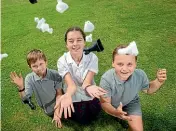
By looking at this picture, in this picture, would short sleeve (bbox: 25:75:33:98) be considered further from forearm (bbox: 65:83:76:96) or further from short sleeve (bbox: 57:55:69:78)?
forearm (bbox: 65:83:76:96)

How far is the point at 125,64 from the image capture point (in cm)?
299

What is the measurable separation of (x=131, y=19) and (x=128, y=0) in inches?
39.1

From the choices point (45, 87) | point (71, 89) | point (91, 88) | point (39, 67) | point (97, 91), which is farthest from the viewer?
point (45, 87)

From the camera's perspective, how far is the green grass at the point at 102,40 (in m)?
3.57

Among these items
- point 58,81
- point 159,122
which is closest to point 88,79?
point 58,81

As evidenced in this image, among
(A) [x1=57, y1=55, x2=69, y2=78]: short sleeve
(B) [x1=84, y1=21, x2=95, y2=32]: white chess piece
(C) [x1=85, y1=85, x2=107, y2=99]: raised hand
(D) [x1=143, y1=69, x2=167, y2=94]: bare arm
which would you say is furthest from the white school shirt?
(B) [x1=84, y1=21, x2=95, y2=32]: white chess piece

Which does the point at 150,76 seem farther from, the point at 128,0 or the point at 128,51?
the point at 128,0

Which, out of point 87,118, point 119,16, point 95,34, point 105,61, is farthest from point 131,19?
point 87,118

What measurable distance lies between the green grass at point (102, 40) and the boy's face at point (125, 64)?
0.66 m

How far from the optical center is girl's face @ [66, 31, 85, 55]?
10.6 ft

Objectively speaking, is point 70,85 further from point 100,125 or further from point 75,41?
point 100,125

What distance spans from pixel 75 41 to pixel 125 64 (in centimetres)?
53

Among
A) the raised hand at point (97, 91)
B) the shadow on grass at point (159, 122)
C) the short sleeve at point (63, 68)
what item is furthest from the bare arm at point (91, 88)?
the shadow on grass at point (159, 122)

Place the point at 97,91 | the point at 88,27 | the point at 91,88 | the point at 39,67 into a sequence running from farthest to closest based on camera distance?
1. the point at 88,27
2. the point at 39,67
3. the point at 91,88
4. the point at 97,91
